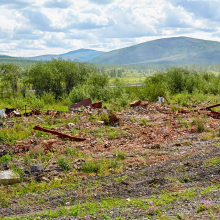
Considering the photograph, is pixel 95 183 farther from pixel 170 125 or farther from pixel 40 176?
pixel 170 125

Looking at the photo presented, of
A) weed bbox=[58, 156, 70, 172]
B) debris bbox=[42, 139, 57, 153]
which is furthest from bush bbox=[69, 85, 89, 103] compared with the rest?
weed bbox=[58, 156, 70, 172]

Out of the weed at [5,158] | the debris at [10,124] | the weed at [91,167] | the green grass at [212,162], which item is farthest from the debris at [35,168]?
the debris at [10,124]

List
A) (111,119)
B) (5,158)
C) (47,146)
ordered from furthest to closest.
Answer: (111,119)
(47,146)
(5,158)

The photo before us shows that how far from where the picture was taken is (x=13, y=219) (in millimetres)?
4324

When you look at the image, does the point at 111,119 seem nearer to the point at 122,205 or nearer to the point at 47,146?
the point at 47,146

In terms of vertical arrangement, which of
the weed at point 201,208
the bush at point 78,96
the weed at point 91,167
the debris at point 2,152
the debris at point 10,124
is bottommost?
the weed at point 201,208

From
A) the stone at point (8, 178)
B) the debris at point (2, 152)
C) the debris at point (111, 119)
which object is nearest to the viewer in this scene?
the stone at point (8, 178)

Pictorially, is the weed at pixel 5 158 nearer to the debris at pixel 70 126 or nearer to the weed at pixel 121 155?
the weed at pixel 121 155

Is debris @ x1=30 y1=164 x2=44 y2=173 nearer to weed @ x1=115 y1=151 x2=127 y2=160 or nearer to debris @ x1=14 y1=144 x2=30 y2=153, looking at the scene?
debris @ x1=14 y1=144 x2=30 y2=153

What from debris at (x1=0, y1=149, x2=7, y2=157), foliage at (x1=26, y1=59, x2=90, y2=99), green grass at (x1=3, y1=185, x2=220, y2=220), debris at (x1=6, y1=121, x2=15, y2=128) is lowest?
green grass at (x1=3, y1=185, x2=220, y2=220)

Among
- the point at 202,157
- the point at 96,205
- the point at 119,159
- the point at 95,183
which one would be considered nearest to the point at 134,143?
the point at 119,159

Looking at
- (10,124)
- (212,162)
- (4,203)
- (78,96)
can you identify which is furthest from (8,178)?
(78,96)

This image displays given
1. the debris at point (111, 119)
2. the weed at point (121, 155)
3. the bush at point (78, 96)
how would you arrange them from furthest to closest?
1. the bush at point (78, 96)
2. the debris at point (111, 119)
3. the weed at point (121, 155)

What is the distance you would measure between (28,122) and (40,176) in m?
4.95
